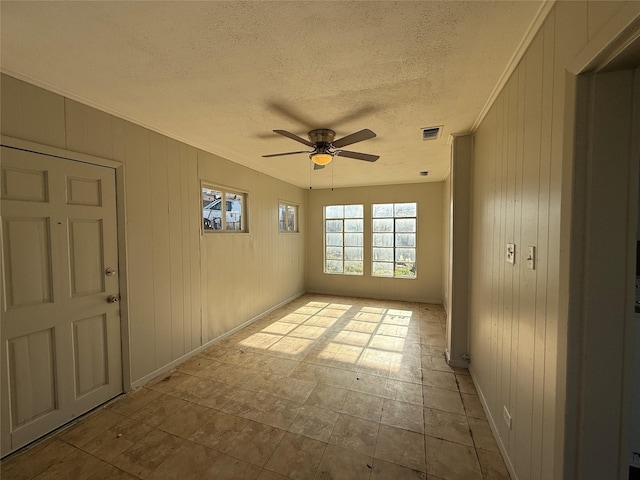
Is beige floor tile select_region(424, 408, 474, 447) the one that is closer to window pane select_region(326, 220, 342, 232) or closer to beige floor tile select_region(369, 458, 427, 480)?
beige floor tile select_region(369, 458, 427, 480)

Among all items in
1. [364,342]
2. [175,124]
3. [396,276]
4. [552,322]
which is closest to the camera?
[552,322]

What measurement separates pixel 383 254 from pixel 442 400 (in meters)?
3.75

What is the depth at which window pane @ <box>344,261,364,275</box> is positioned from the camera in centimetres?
604

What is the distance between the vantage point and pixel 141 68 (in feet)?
5.53

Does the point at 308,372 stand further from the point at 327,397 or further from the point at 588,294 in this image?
the point at 588,294

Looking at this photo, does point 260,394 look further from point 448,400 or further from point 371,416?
point 448,400

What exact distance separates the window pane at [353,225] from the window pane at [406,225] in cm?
81

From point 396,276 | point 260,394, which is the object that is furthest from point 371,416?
point 396,276

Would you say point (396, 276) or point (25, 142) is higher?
point (25, 142)

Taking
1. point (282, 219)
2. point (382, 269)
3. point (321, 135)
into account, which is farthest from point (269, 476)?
point (382, 269)

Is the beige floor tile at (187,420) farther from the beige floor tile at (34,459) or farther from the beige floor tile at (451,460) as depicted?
the beige floor tile at (451,460)

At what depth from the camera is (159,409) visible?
2.22 metres

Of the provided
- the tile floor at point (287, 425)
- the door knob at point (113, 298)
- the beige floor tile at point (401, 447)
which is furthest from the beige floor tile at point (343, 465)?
the door knob at point (113, 298)

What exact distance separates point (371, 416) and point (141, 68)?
9.92 ft
